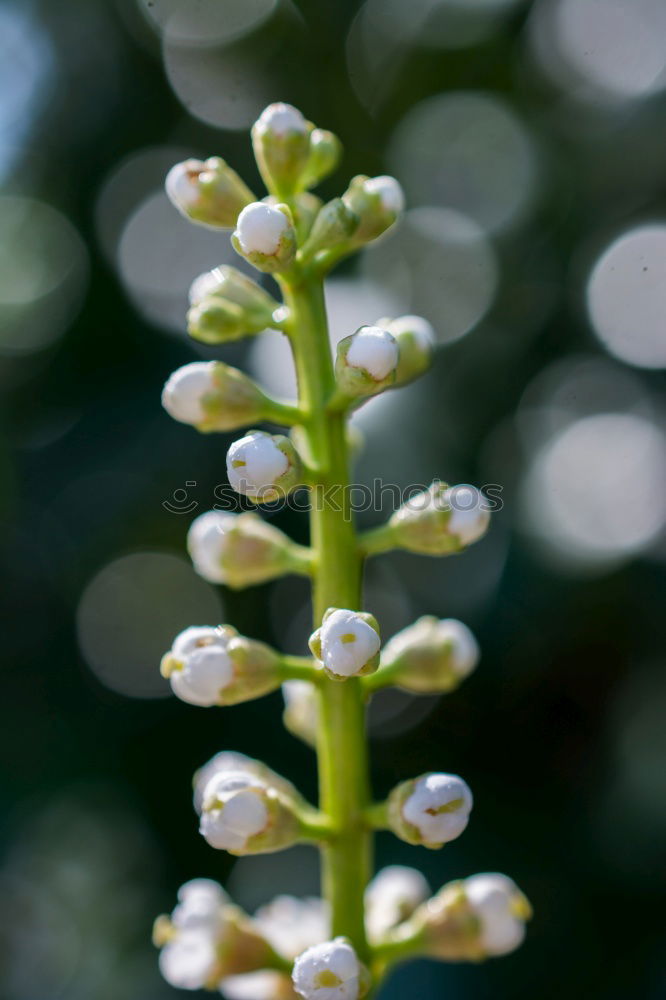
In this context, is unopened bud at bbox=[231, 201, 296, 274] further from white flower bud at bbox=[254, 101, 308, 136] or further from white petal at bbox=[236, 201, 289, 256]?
white flower bud at bbox=[254, 101, 308, 136]

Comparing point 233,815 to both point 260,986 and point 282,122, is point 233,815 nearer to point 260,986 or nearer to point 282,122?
point 260,986

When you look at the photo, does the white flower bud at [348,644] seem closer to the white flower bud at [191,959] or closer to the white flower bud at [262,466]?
the white flower bud at [262,466]

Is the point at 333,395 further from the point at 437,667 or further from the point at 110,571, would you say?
the point at 110,571

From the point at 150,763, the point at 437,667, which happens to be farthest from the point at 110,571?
the point at 437,667

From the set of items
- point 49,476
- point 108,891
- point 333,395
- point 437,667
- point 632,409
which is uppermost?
point 333,395

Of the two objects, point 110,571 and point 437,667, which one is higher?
point 437,667

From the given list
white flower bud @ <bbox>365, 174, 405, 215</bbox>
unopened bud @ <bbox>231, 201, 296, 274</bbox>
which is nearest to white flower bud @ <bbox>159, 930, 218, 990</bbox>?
unopened bud @ <bbox>231, 201, 296, 274</bbox>

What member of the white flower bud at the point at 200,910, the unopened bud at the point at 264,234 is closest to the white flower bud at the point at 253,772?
the white flower bud at the point at 200,910
